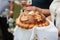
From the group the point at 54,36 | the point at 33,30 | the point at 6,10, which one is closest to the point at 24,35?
the point at 33,30

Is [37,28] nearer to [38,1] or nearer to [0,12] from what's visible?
[38,1]

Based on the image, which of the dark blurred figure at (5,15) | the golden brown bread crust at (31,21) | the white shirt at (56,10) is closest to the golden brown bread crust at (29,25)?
the golden brown bread crust at (31,21)

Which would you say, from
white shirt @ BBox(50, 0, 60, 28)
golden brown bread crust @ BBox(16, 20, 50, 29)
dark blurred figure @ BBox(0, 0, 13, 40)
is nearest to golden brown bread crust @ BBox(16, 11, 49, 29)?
golden brown bread crust @ BBox(16, 20, 50, 29)

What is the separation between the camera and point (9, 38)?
2.24 metres

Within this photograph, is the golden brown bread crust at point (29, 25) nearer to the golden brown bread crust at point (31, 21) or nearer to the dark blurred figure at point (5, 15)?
the golden brown bread crust at point (31, 21)

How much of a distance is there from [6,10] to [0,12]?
8cm

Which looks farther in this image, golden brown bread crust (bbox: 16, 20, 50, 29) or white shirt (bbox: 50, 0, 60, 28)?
white shirt (bbox: 50, 0, 60, 28)

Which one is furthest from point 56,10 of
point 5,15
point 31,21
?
point 5,15

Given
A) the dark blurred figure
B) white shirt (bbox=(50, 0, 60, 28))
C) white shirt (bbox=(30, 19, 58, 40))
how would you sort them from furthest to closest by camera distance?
the dark blurred figure
white shirt (bbox=(50, 0, 60, 28))
white shirt (bbox=(30, 19, 58, 40))

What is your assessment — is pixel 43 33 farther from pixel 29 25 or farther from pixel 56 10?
pixel 56 10

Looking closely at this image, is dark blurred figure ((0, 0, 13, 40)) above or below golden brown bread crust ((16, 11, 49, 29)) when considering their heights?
below

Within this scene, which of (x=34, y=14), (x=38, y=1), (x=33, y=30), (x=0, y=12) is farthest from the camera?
(x=0, y=12)

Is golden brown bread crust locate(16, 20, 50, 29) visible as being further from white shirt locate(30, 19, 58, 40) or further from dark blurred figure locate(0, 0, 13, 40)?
dark blurred figure locate(0, 0, 13, 40)

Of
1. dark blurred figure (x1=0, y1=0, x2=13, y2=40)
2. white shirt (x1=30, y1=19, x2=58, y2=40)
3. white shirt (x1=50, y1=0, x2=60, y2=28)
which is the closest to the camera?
white shirt (x1=30, y1=19, x2=58, y2=40)
